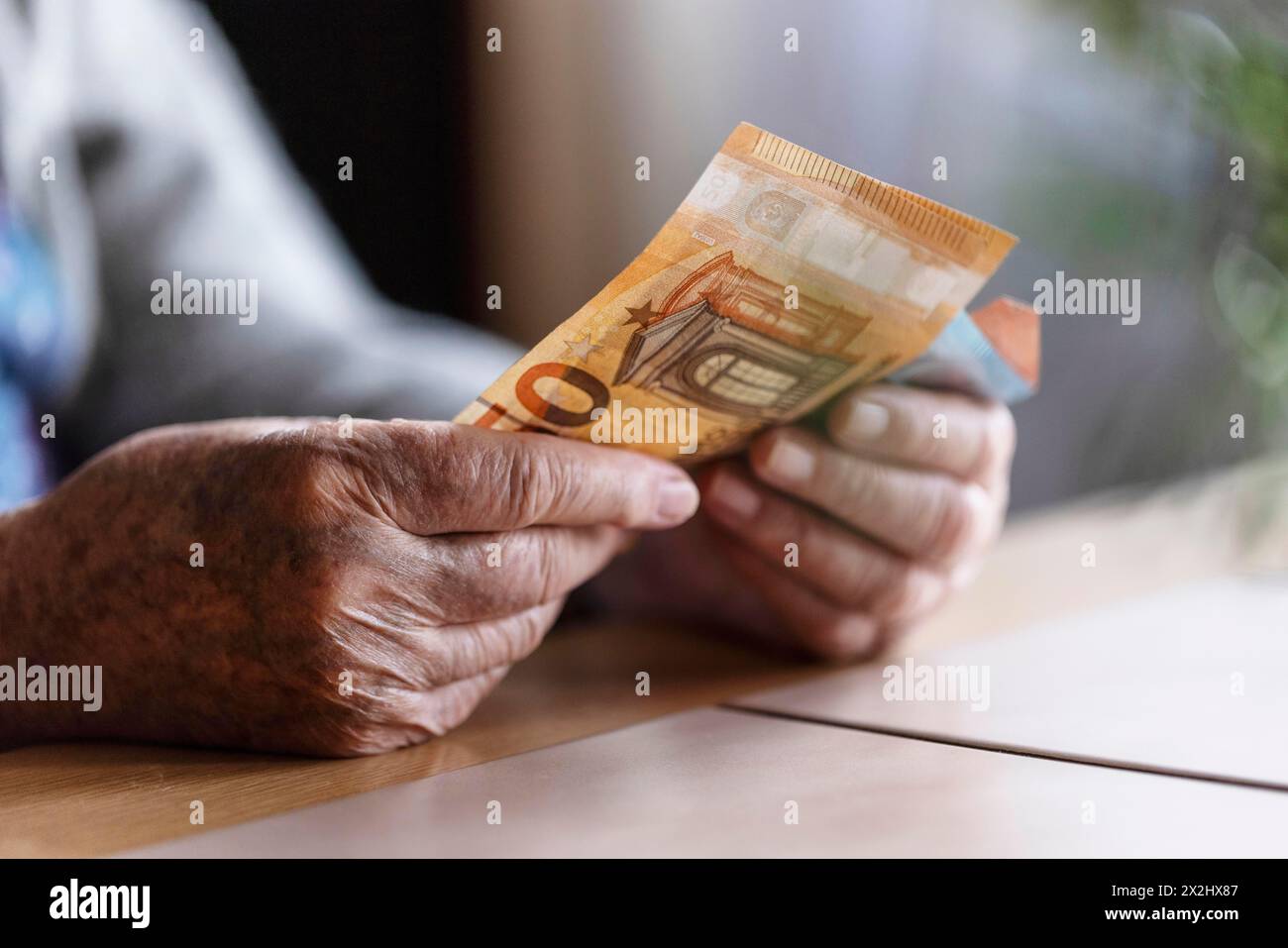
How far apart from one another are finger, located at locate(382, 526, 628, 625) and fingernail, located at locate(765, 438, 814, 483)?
158 mm

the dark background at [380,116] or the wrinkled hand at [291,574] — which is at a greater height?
the dark background at [380,116]

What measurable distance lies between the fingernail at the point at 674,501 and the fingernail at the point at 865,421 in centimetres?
14

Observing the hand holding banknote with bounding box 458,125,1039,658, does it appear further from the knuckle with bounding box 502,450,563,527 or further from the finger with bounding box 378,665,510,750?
the finger with bounding box 378,665,510,750

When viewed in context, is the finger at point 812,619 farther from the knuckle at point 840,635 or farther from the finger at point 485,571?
the finger at point 485,571

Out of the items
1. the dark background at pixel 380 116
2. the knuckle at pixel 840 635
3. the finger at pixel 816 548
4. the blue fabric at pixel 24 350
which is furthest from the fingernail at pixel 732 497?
the dark background at pixel 380 116

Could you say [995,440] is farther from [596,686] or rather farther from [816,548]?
[596,686]

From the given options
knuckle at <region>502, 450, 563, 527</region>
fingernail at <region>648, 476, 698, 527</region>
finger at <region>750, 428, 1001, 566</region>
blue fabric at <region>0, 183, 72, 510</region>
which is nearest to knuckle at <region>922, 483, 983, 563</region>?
finger at <region>750, 428, 1001, 566</region>

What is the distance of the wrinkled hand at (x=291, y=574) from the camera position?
589 mm

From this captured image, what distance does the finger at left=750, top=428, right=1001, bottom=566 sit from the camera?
80 centimetres

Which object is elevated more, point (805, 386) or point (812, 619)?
Answer: point (805, 386)

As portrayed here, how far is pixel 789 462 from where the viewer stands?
0.80 metres

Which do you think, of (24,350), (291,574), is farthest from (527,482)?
(24,350)

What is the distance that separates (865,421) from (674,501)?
17 centimetres
